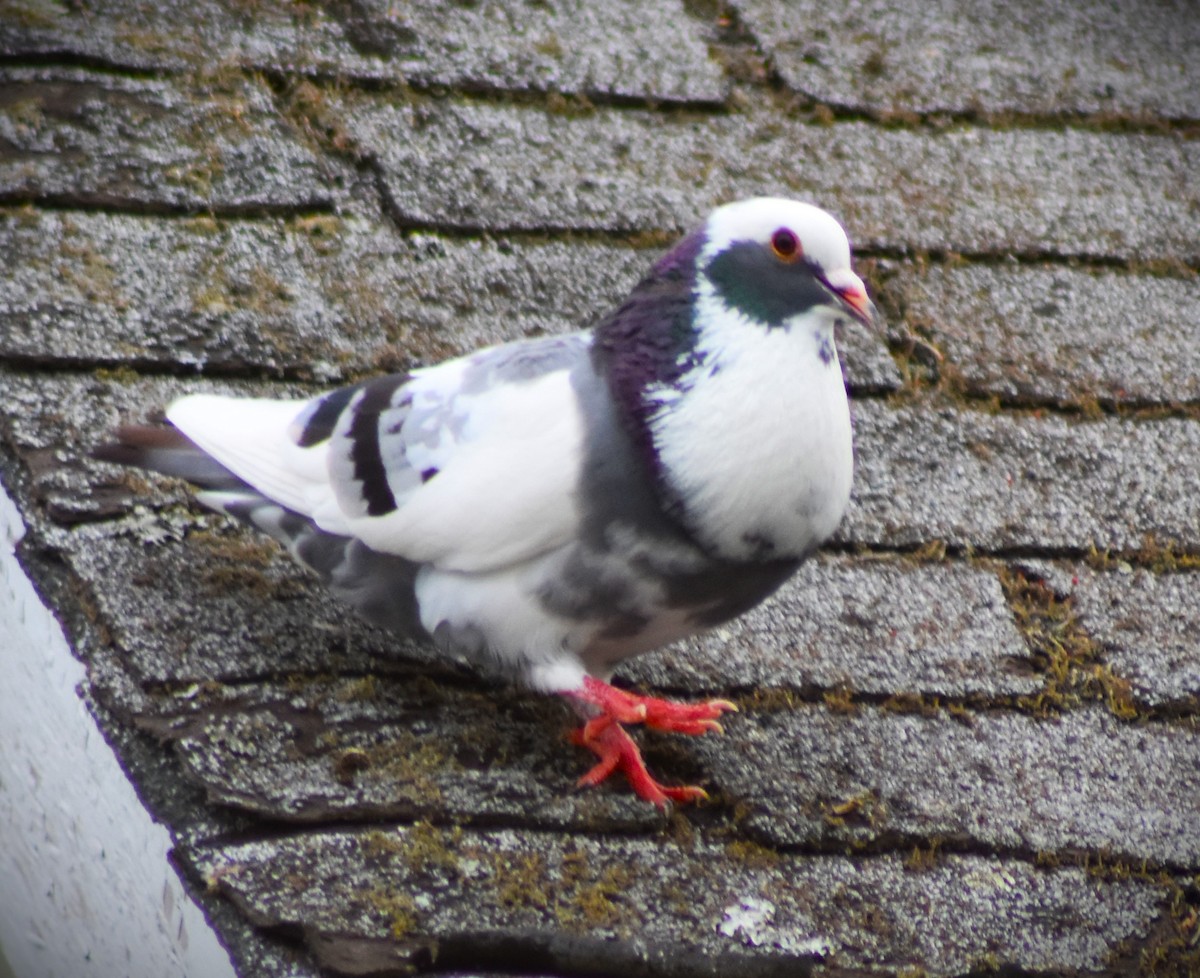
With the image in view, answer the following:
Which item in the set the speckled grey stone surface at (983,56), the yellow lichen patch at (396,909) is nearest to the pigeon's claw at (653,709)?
the yellow lichen patch at (396,909)

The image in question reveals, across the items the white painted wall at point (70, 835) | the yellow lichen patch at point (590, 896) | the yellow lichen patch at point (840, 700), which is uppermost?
the yellow lichen patch at point (840, 700)

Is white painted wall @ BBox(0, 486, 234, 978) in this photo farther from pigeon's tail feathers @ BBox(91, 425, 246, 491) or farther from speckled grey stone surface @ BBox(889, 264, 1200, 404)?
speckled grey stone surface @ BBox(889, 264, 1200, 404)

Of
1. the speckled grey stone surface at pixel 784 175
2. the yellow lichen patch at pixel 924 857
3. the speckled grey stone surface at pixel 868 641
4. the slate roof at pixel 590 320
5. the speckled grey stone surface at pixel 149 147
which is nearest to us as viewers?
the slate roof at pixel 590 320

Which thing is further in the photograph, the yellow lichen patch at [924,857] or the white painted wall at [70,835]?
the yellow lichen patch at [924,857]

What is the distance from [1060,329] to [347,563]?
1.56 meters

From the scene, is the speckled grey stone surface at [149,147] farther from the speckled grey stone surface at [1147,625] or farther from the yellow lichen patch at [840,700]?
the speckled grey stone surface at [1147,625]

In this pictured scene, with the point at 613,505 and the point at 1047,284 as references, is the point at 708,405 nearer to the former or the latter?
the point at 613,505

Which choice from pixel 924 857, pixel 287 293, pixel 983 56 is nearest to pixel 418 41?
pixel 287 293

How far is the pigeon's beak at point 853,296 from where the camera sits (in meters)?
2.06

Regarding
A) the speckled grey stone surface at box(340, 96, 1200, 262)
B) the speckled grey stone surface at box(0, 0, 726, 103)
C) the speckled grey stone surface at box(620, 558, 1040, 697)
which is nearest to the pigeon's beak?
the speckled grey stone surface at box(620, 558, 1040, 697)

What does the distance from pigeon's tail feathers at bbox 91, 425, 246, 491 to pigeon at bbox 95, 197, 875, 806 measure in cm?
5

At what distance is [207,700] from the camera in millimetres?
1989

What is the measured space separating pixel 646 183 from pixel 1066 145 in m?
1.05

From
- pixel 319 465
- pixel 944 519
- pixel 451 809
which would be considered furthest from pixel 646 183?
pixel 451 809
